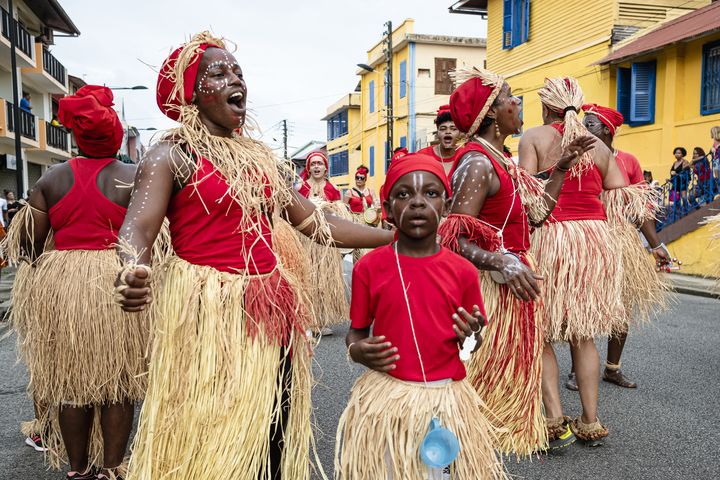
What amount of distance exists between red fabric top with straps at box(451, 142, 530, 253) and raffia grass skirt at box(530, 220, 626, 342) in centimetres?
62

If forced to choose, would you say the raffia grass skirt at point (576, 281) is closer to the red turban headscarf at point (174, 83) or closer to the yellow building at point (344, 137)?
the red turban headscarf at point (174, 83)

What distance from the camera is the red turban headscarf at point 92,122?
9.67 ft

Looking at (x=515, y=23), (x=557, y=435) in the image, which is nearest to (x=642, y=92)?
(x=515, y=23)

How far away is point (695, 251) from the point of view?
11.4 meters

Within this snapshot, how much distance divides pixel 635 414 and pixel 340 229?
2.61 metres

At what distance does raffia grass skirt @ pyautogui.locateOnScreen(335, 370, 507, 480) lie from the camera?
2.02 meters

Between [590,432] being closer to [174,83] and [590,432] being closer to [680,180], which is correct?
[174,83]

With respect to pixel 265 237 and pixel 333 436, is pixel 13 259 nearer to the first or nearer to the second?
pixel 265 237

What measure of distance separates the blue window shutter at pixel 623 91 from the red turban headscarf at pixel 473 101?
43.9 feet

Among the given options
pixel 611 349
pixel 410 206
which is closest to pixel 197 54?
pixel 410 206

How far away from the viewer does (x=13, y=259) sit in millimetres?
3250

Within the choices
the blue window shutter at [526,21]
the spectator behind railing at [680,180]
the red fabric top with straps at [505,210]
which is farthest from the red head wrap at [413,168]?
the blue window shutter at [526,21]

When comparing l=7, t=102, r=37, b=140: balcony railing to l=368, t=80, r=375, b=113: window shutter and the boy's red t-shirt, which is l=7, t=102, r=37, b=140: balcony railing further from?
the boy's red t-shirt

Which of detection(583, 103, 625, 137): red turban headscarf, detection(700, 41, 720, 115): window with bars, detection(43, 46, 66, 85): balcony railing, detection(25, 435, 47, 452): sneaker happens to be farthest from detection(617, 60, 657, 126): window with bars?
detection(43, 46, 66, 85): balcony railing
